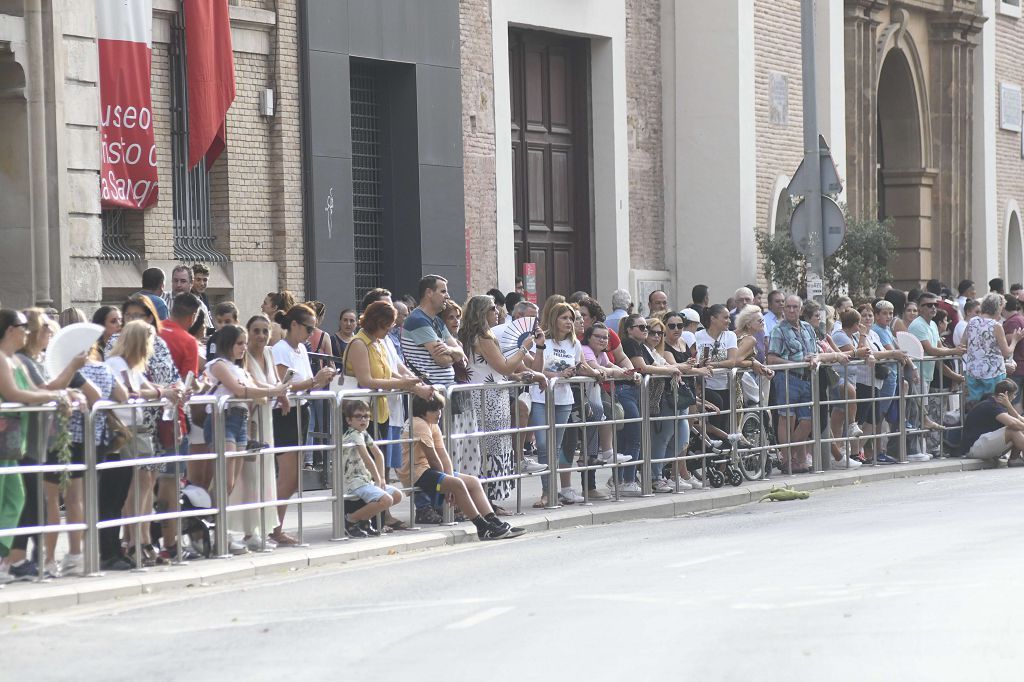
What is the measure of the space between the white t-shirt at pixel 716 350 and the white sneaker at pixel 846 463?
272 centimetres

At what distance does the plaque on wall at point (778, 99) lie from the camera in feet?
109

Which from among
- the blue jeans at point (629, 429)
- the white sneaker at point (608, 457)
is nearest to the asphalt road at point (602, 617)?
the white sneaker at point (608, 457)

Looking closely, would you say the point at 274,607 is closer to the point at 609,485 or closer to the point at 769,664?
the point at 769,664

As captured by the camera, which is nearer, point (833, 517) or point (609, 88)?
point (833, 517)

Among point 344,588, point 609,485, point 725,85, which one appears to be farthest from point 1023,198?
point 344,588

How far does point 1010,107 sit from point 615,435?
29.6 meters

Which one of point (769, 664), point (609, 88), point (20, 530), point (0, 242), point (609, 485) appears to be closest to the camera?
point (769, 664)

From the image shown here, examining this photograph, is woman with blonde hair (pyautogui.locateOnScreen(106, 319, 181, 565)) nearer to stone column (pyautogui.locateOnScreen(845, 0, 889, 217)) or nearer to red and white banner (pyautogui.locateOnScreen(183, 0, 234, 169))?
red and white banner (pyautogui.locateOnScreen(183, 0, 234, 169))

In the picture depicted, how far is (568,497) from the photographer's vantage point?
691 inches

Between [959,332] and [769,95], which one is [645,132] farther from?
[959,332]

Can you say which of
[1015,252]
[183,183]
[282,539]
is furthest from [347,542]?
[1015,252]

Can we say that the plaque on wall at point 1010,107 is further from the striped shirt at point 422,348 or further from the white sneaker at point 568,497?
the striped shirt at point 422,348

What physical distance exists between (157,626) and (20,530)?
186 centimetres

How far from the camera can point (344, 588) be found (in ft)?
39.9
